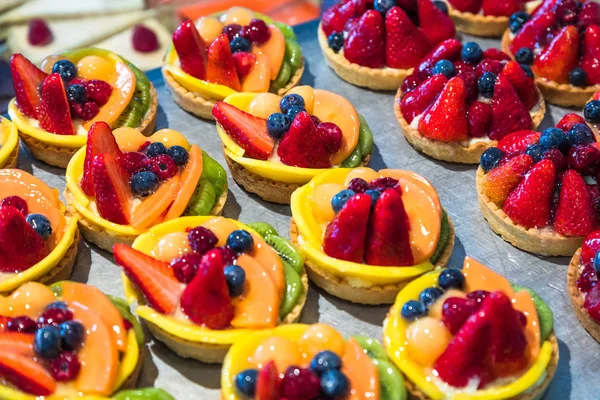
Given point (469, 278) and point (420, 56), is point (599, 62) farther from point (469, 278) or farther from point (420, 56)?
point (469, 278)

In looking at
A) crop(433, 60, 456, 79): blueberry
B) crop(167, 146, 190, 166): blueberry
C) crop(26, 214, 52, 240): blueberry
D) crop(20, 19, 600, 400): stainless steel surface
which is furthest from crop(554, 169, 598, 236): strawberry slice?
crop(26, 214, 52, 240): blueberry

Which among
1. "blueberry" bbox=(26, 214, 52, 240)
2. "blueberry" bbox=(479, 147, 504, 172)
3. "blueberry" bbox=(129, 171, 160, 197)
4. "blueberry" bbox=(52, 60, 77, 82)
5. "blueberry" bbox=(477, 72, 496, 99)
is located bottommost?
"blueberry" bbox=(479, 147, 504, 172)

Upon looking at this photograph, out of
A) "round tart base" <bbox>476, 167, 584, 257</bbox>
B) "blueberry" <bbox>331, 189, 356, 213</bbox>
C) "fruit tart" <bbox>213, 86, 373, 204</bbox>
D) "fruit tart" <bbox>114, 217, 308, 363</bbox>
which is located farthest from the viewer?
"fruit tart" <bbox>213, 86, 373, 204</bbox>

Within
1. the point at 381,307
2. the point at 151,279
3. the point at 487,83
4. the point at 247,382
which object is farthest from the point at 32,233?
the point at 487,83

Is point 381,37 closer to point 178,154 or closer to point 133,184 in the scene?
point 178,154

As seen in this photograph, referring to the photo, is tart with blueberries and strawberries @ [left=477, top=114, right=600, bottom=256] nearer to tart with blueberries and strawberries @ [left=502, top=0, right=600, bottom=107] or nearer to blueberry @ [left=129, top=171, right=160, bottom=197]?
tart with blueberries and strawberries @ [left=502, top=0, right=600, bottom=107]

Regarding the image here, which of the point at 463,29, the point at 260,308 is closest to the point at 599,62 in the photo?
the point at 463,29
